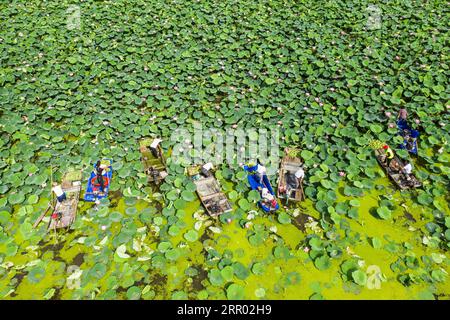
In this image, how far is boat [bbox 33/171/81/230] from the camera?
6.12m

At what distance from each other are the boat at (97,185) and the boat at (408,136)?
20.8 feet

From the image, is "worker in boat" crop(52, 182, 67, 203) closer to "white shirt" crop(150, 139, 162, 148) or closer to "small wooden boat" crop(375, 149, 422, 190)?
"white shirt" crop(150, 139, 162, 148)

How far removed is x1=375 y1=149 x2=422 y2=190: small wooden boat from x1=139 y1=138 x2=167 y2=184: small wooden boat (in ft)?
15.2

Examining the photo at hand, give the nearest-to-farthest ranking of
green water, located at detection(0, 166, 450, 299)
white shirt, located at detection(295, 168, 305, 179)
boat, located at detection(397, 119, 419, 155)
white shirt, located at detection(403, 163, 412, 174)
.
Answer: green water, located at detection(0, 166, 450, 299), white shirt, located at detection(295, 168, 305, 179), white shirt, located at detection(403, 163, 412, 174), boat, located at detection(397, 119, 419, 155)

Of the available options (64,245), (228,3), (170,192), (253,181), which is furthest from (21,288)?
(228,3)

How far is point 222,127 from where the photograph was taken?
7.91 m

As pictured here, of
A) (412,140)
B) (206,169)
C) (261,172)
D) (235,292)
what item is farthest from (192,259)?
(412,140)

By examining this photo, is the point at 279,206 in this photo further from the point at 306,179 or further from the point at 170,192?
the point at 170,192

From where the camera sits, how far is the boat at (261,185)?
6.31 metres

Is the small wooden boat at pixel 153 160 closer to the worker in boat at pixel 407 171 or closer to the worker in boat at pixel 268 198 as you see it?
the worker in boat at pixel 268 198

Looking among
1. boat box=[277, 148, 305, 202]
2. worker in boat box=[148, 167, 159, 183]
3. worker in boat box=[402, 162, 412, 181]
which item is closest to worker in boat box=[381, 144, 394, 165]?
worker in boat box=[402, 162, 412, 181]

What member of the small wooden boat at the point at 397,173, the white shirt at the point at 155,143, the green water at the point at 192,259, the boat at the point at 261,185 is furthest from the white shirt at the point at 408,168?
the white shirt at the point at 155,143

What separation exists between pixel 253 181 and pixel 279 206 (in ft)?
2.41

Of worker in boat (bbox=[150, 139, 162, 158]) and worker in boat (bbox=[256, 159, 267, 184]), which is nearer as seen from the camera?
worker in boat (bbox=[256, 159, 267, 184])
